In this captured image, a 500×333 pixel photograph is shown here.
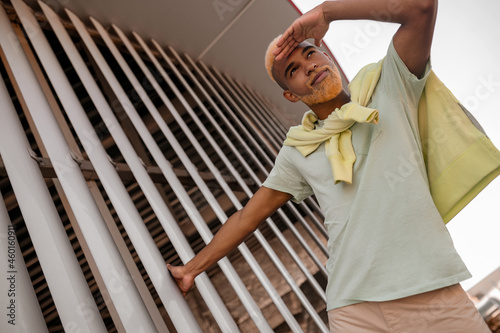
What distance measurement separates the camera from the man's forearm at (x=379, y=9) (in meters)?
1.03

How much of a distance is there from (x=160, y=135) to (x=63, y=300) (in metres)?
2.43

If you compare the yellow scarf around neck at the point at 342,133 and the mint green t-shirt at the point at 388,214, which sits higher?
the yellow scarf around neck at the point at 342,133

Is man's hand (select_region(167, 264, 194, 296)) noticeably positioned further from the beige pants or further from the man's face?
the man's face

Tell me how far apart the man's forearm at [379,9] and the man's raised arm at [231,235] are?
67 cm

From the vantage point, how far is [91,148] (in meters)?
1.56

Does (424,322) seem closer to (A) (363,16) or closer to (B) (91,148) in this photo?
(A) (363,16)

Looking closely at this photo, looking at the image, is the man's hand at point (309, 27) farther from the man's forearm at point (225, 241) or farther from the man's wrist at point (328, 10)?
the man's forearm at point (225, 241)

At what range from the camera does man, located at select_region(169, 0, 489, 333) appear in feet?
3.20

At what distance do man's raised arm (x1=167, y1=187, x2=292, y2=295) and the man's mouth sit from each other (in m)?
0.44

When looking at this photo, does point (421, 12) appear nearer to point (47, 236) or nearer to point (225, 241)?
point (225, 241)

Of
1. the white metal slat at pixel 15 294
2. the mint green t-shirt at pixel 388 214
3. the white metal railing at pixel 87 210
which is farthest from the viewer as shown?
the white metal railing at pixel 87 210

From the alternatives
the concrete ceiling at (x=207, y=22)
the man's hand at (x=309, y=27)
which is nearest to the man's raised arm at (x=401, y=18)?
the man's hand at (x=309, y=27)
